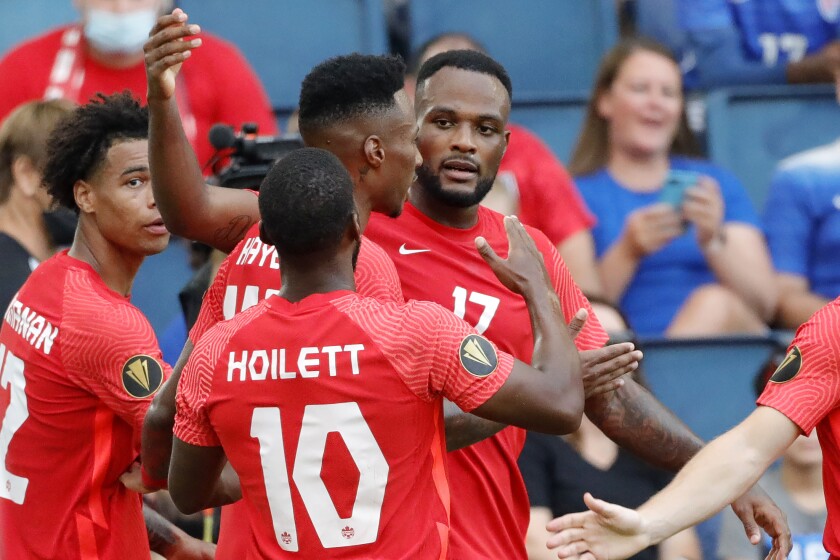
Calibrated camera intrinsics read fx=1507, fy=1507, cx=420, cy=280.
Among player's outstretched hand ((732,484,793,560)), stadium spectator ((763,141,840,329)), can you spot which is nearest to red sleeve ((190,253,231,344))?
player's outstretched hand ((732,484,793,560))

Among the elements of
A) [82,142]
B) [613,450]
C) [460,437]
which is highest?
[82,142]

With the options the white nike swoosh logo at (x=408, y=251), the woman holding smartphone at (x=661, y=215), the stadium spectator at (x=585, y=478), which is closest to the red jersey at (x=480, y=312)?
the white nike swoosh logo at (x=408, y=251)

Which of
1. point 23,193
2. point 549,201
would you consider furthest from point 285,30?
point 23,193

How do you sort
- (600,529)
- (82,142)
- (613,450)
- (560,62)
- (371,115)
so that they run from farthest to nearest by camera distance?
(560,62), (613,450), (82,142), (371,115), (600,529)

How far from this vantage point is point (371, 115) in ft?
12.0

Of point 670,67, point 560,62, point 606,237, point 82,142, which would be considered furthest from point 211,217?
point 560,62

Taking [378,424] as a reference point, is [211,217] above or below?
above

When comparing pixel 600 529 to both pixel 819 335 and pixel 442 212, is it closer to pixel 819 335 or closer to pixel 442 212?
pixel 819 335

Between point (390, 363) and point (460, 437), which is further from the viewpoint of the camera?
point (460, 437)

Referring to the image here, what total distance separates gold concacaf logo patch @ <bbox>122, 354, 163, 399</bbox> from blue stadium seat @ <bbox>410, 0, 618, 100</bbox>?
4777 mm

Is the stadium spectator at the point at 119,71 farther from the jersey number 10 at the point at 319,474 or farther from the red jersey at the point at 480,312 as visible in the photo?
the jersey number 10 at the point at 319,474

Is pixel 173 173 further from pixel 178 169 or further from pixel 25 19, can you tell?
pixel 25 19

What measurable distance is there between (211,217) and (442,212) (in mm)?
647

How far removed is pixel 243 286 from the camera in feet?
12.0
